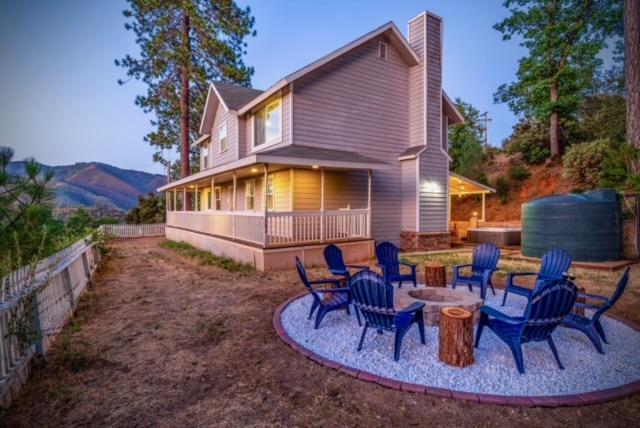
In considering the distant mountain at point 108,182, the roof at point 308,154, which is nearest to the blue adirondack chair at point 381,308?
the roof at point 308,154

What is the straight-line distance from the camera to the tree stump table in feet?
11.6

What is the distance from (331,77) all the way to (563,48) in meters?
20.2

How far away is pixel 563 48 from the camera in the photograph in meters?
22.0

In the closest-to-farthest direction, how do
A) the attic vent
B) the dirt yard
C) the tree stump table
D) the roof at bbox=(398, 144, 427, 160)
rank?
the dirt yard → the tree stump table → the roof at bbox=(398, 144, 427, 160) → the attic vent

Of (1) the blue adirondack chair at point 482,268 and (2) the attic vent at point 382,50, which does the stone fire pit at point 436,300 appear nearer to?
(1) the blue adirondack chair at point 482,268

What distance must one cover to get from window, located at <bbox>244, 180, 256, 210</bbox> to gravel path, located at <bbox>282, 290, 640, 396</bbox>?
10118mm

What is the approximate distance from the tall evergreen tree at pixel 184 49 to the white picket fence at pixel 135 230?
5.23 meters

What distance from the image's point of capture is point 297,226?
1052 centimetres

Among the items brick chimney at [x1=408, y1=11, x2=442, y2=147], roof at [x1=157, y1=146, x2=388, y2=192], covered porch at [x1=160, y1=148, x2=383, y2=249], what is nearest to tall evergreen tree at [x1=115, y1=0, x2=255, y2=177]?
covered porch at [x1=160, y1=148, x2=383, y2=249]

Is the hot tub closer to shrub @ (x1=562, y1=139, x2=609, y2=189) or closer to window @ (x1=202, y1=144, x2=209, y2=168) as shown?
shrub @ (x1=562, y1=139, x2=609, y2=189)

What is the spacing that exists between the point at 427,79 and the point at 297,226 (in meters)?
8.56

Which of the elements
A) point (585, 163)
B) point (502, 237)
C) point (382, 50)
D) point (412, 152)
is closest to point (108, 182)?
point (382, 50)

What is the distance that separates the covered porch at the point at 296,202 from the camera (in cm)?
950

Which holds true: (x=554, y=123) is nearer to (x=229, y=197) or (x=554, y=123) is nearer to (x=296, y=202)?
(x=296, y=202)
